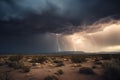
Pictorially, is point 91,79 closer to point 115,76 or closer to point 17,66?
point 115,76

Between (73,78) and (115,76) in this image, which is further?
(73,78)

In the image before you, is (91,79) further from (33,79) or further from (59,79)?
(33,79)

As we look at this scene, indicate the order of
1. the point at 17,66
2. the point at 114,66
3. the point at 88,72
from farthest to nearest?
the point at 17,66, the point at 88,72, the point at 114,66

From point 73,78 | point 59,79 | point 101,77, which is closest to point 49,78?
point 59,79

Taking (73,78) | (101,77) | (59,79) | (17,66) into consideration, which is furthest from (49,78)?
(17,66)

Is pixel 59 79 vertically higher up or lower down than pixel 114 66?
lower down

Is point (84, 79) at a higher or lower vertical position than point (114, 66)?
lower

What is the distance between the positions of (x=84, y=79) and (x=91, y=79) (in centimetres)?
66

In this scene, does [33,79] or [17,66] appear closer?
[33,79]

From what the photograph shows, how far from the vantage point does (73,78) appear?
58.1 feet

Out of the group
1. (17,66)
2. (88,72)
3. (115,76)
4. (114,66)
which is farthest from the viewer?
(17,66)

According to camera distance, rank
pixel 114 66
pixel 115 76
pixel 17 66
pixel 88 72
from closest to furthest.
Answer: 1. pixel 115 76
2. pixel 114 66
3. pixel 88 72
4. pixel 17 66

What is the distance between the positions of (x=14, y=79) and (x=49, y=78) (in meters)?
3.74

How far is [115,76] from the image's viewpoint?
15641 millimetres
